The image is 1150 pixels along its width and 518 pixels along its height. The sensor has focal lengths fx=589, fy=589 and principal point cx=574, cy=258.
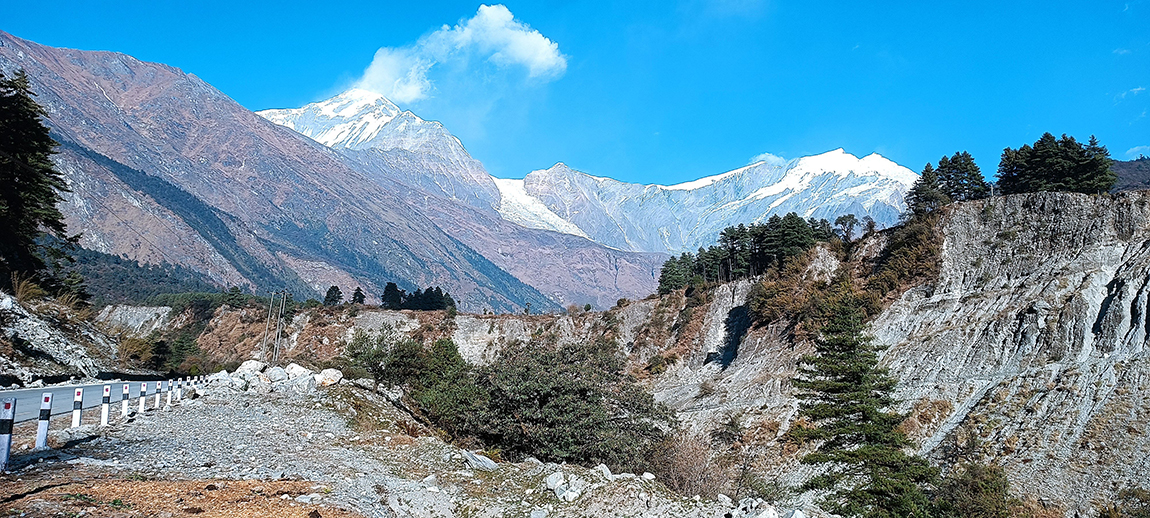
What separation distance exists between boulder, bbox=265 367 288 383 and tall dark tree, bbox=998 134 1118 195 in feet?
194

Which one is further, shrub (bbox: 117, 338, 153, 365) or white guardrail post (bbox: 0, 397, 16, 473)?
shrub (bbox: 117, 338, 153, 365)

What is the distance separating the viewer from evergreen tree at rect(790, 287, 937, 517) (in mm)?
20250

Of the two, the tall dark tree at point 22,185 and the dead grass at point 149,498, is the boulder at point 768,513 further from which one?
the tall dark tree at point 22,185

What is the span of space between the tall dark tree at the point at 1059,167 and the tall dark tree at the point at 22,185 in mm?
70397

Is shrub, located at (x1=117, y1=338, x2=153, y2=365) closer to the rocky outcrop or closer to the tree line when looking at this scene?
the rocky outcrop

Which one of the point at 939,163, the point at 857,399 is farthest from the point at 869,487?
the point at 939,163

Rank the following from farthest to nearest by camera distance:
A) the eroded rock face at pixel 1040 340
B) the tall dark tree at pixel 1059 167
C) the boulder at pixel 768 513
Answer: the tall dark tree at pixel 1059 167
the eroded rock face at pixel 1040 340
the boulder at pixel 768 513

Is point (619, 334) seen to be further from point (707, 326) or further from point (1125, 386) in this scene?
point (1125, 386)

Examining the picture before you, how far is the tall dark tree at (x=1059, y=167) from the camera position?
4881 cm

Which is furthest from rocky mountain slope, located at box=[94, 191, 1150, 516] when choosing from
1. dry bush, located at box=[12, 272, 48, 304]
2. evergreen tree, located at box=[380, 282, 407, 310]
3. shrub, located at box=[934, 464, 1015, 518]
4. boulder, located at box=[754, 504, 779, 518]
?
evergreen tree, located at box=[380, 282, 407, 310]

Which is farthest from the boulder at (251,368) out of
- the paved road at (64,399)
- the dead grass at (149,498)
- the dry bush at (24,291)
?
the dead grass at (149,498)

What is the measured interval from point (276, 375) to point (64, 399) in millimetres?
8065

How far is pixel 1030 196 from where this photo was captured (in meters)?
43.3

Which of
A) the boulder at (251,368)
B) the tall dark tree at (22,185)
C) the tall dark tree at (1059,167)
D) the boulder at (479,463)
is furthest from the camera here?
the tall dark tree at (1059,167)
